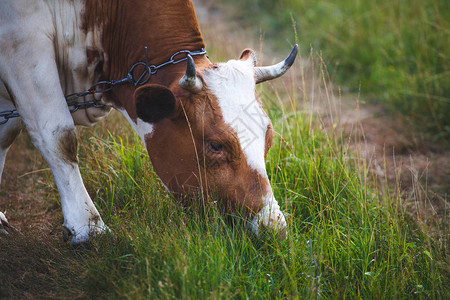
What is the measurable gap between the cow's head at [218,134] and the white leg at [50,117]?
0.50m

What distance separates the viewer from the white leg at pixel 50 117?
2.93 metres

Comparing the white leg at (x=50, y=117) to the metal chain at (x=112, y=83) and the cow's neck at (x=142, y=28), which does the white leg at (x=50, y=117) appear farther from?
the cow's neck at (x=142, y=28)

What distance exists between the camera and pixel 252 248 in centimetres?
293

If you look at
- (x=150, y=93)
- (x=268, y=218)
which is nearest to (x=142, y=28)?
(x=150, y=93)

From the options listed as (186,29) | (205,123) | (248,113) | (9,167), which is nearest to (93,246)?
(205,123)

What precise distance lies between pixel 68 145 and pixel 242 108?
109cm

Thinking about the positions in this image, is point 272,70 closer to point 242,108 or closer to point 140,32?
point 242,108

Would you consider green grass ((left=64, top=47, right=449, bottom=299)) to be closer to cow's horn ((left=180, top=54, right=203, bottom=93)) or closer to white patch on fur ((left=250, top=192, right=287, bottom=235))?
white patch on fur ((left=250, top=192, right=287, bottom=235))

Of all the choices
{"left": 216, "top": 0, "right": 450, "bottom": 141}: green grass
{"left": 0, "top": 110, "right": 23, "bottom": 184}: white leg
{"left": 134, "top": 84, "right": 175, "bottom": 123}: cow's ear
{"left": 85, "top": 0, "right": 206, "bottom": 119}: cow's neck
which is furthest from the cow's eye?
{"left": 216, "top": 0, "right": 450, "bottom": 141}: green grass

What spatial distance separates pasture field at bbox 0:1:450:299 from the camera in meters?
2.60

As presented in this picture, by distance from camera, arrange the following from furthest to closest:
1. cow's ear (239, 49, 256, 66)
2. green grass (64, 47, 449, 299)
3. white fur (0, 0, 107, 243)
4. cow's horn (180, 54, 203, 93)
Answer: cow's ear (239, 49, 256, 66) → white fur (0, 0, 107, 243) → cow's horn (180, 54, 203, 93) → green grass (64, 47, 449, 299)

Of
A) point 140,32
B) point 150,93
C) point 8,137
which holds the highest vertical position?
point 140,32

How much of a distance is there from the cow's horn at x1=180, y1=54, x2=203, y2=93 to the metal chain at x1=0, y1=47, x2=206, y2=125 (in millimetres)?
312

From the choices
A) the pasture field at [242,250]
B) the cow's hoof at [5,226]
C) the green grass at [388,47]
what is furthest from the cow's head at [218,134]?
the green grass at [388,47]
